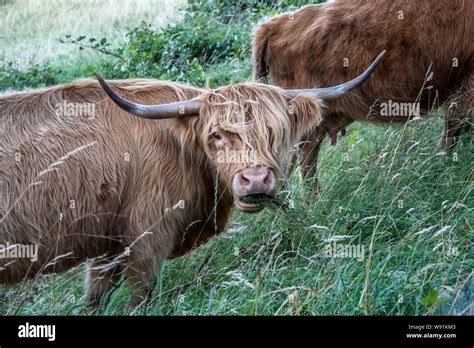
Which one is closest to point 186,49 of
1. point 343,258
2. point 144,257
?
point 144,257

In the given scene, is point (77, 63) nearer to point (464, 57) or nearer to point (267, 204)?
point (464, 57)

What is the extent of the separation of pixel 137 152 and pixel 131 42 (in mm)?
3747

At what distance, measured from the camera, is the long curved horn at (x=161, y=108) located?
362 cm

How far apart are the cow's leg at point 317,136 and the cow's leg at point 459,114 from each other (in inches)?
26.4

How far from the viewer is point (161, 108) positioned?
3.75 m

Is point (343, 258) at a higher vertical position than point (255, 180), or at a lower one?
lower

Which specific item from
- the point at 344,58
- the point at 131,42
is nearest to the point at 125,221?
the point at 344,58

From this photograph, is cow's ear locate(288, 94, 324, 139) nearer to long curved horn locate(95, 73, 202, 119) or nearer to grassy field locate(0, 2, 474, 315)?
grassy field locate(0, 2, 474, 315)

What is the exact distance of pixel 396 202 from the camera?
3.95 metres

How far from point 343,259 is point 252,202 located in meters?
0.46

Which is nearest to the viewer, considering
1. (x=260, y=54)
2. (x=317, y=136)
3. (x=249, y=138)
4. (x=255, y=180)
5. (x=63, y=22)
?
(x=255, y=180)

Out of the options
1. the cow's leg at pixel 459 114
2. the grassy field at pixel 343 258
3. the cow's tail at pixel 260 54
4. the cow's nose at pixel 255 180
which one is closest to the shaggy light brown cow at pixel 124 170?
the cow's nose at pixel 255 180

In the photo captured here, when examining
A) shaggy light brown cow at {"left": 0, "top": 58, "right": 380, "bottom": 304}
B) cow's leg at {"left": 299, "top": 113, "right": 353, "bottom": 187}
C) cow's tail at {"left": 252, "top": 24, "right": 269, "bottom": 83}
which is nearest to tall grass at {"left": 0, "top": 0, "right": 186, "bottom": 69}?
cow's tail at {"left": 252, "top": 24, "right": 269, "bottom": 83}

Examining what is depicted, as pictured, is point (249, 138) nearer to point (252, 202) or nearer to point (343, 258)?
point (252, 202)
